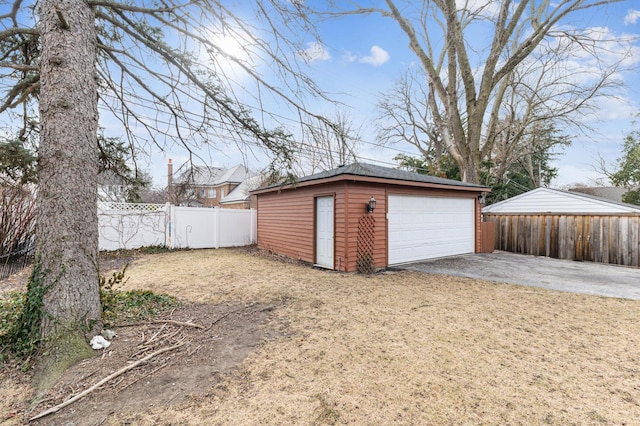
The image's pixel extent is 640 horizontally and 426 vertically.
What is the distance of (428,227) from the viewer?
8617mm

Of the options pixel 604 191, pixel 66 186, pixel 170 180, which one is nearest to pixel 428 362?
pixel 66 186

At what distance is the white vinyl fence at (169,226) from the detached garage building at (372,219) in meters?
2.44

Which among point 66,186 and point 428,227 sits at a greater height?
point 66,186

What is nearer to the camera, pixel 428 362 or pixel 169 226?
pixel 428 362

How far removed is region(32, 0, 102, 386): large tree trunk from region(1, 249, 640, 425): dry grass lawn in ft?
4.22

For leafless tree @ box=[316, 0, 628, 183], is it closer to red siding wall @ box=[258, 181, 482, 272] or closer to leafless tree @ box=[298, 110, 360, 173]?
red siding wall @ box=[258, 181, 482, 272]

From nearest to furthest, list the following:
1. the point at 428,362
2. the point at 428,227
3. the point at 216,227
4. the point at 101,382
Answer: the point at 101,382, the point at 428,362, the point at 428,227, the point at 216,227

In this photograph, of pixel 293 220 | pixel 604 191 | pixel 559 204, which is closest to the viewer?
pixel 293 220

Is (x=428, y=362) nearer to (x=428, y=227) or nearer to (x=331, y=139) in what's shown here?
(x=331, y=139)

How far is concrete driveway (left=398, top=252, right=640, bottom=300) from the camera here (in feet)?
18.5

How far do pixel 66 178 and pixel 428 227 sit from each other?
26.1ft

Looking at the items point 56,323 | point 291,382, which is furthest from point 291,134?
point 56,323

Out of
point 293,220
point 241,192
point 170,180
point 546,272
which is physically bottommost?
point 546,272

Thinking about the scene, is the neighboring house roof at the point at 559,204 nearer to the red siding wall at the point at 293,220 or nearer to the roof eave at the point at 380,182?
the roof eave at the point at 380,182
